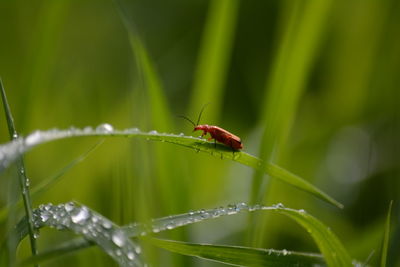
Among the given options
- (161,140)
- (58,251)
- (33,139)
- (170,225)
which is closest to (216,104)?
(161,140)

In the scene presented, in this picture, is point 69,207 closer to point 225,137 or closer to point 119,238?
point 119,238

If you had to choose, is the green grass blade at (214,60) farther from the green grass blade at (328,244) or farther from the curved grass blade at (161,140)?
the green grass blade at (328,244)

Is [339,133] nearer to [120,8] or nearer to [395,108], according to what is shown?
[395,108]

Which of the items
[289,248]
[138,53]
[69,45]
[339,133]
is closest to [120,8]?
[138,53]

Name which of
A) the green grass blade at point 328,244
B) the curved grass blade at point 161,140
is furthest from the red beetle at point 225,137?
the green grass blade at point 328,244

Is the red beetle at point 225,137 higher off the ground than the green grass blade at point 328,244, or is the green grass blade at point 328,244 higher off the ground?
the red beetle at point 225,137

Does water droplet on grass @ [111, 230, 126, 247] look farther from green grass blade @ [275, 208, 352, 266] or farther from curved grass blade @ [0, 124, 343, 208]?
green grass blade @ [275, 208, 352, 266]
